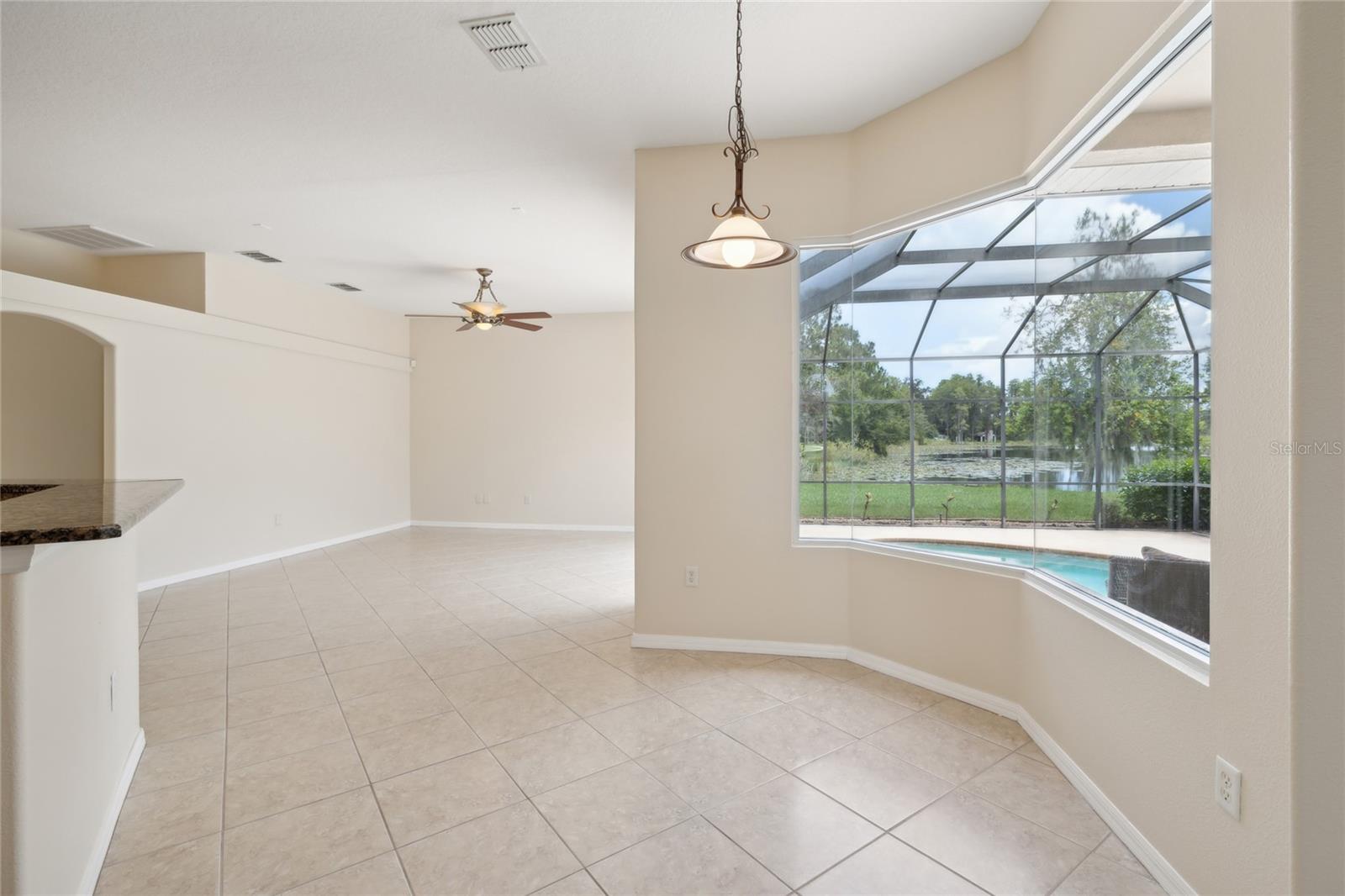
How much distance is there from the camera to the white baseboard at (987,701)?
1.89 m

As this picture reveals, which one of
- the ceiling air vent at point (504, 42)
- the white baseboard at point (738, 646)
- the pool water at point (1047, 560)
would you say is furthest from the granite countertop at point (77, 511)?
the pool water at point (1047, 560)

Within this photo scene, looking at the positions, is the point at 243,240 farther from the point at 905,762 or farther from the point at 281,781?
the point at 905,762

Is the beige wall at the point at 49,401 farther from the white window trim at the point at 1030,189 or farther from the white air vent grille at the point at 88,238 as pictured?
the white window trim at the point at 1030,189

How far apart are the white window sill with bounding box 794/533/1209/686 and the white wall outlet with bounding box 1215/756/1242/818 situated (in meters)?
0.21

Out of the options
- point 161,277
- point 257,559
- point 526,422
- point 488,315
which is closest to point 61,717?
point 488,315

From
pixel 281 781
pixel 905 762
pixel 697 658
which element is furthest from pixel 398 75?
pixel 905 762

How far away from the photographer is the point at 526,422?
9094 millimetres

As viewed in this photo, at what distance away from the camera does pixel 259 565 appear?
21.3 feet

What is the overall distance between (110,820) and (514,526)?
23.2 ft

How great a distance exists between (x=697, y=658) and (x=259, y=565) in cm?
526

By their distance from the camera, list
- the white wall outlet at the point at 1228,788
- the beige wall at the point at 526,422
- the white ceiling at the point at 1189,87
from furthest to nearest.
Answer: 1. the beige wall at the point at 526,422
2. the white ceiling at the point at 1189,87
3. the white wall outlet at the point at 1228,788

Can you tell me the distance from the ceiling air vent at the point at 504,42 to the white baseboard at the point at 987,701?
129 inches

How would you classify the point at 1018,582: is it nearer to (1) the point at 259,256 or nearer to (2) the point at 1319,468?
(2) the point at 1319,468

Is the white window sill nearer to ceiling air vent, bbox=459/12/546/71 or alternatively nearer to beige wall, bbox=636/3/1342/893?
beige wall, bbox=636/3/1342/893
